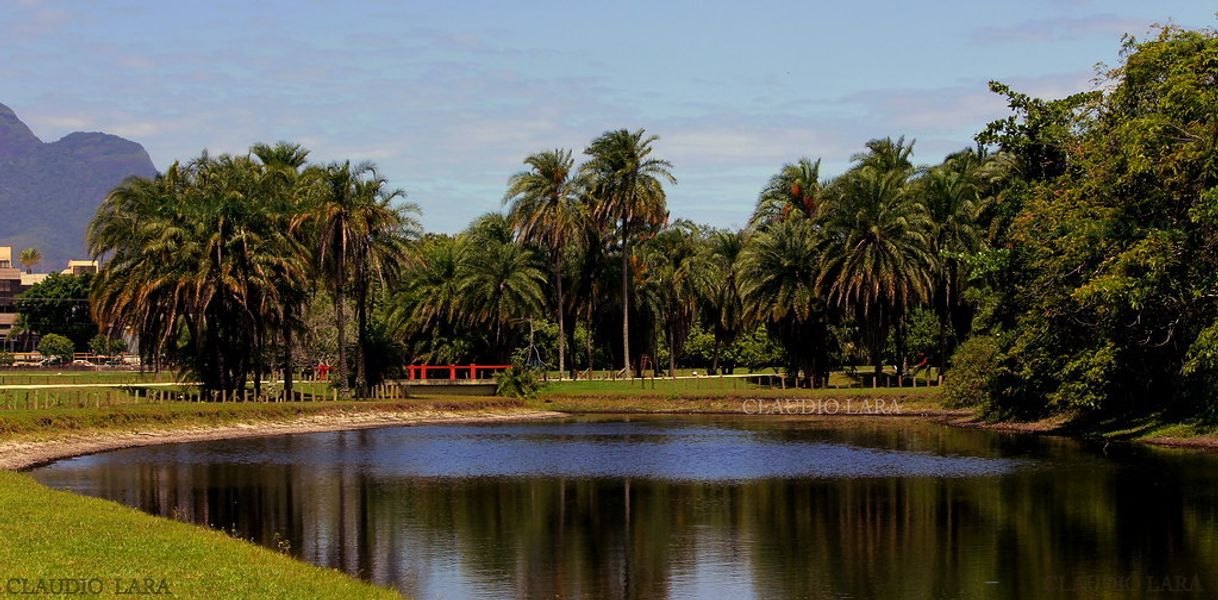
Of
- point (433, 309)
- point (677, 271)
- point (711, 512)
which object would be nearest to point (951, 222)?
point (677, 271)

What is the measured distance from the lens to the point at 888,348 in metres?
115

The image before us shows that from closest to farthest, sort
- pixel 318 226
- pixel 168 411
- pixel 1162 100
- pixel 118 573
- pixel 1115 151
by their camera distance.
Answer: pixel 118 573
pixel 1162 100
pixel 1115 151
pixel 168 411
pixel 318 226

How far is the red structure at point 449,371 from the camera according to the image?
318 feet

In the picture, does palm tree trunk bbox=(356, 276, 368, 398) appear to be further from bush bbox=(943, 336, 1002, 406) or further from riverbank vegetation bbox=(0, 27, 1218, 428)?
bush bbox=(943, 336, 1002, 406)

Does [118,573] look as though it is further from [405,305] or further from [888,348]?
[888,348]

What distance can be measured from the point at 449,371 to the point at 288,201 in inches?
974

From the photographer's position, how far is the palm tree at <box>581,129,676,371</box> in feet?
324

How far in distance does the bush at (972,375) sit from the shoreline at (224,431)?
24563 mm

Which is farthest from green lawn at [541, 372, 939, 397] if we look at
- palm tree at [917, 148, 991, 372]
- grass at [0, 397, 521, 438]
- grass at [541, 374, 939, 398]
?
grass at [0, 397, 521, 438]

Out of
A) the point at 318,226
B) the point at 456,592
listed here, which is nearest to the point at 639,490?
the point at 456,592

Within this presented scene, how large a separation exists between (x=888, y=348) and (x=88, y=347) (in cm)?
11503

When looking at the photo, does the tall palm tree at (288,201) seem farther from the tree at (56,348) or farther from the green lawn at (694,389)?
the tree at (56,348)

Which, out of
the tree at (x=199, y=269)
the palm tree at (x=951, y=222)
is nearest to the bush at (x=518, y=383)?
the tree at (x=199, y=269)

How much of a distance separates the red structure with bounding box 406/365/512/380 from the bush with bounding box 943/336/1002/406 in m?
33.9
